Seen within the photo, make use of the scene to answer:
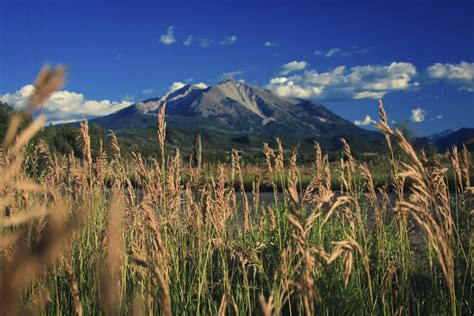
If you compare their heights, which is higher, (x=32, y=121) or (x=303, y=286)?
(x=32, y=121)

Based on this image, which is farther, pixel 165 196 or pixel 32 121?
pixel 165 196

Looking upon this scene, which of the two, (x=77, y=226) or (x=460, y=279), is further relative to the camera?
(x=460, y=279)

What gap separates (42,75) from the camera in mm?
556

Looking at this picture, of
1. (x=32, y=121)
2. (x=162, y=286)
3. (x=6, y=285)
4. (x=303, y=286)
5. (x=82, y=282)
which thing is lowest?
(x=82, y=282)

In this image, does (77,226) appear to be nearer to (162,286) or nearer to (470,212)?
(162,286)

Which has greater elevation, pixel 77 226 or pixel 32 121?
pixel 32 121

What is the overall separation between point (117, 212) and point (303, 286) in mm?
846

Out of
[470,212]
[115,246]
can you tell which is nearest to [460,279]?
[470,212]

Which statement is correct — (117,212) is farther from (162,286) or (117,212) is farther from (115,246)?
(162,286)

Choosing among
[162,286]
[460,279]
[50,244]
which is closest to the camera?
[50,244]

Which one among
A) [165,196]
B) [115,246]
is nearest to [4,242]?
[115,246]

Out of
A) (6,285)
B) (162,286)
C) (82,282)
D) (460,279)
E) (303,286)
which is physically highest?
(6,285)

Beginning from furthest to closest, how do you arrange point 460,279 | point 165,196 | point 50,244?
point 460,279 < point 165,196 < point 50,244

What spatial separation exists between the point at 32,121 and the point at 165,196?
2.60 m
